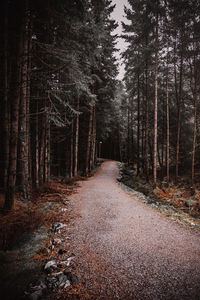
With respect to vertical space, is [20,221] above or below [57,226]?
above

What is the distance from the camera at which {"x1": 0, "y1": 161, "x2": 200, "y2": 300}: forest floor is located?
1970 mm

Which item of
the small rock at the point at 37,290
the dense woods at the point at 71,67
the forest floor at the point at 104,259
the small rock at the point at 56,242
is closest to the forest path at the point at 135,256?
the forest floor at the point at 104,259

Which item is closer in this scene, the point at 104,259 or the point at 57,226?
the point at 104,259

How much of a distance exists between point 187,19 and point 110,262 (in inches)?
552

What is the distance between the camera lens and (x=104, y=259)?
2635 mm

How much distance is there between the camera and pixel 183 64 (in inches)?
403

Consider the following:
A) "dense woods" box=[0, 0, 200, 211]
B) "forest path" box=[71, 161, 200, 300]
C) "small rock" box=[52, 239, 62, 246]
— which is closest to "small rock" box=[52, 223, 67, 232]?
"forest path" box=[71, 161, 200, 300]

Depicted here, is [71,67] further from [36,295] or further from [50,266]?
[36,295]

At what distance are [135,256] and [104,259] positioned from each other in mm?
688

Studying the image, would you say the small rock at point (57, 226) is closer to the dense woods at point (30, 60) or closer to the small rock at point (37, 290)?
the dense woods at point (30, 60)

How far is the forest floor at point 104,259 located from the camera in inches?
77.5

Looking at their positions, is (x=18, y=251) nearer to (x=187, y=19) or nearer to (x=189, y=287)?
(x=189, y=287)

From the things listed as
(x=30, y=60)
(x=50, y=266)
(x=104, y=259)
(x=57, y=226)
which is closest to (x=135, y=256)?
(x=104, y=259)

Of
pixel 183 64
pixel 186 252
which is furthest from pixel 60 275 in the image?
pixel 183 64
